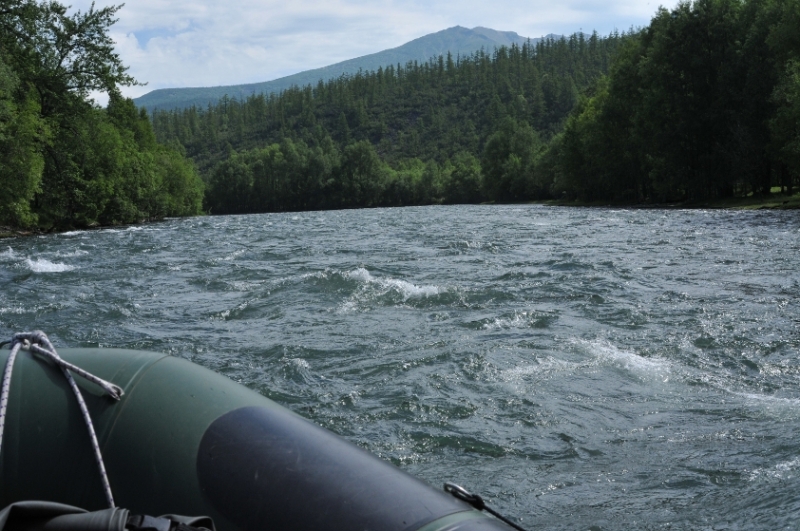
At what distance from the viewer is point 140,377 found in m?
3.17

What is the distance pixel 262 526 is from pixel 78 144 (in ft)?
149

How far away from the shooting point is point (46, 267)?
18984 mm

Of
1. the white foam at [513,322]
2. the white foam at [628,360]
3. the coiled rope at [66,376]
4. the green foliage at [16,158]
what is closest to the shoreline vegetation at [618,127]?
the green foliage at [16,158]

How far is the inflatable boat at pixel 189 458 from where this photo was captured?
105 inches

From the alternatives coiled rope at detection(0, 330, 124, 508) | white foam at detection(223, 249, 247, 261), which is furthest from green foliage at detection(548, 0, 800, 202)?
coiled rope at detection(0, 330, 124, 508)

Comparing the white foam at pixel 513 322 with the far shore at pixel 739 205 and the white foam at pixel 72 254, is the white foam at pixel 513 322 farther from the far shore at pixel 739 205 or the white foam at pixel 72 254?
the far shore at pixel 739 205

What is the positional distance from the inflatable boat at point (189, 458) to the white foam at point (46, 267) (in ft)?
53.8

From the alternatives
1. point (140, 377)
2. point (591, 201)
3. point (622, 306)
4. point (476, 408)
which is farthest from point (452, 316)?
point (591, 201)

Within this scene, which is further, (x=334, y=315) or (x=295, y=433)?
(x=334, y=315)

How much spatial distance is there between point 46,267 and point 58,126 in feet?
87.3

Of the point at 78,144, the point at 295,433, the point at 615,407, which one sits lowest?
the point at 615,407

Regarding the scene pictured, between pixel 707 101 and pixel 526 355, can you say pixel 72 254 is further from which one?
pixel 707 101

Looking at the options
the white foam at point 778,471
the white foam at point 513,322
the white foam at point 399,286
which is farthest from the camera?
the white foam at point 399,286

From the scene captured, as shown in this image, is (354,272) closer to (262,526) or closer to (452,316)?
(452,316)
